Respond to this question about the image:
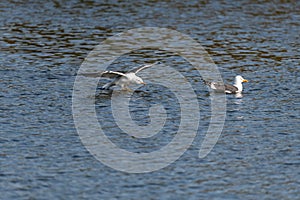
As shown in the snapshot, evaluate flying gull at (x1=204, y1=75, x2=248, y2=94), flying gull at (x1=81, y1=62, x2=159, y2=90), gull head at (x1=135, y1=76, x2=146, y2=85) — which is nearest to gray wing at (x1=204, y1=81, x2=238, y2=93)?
flying gull at (x1=204, y1=75, x2=248, y2=94)

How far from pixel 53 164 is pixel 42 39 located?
55.5ft

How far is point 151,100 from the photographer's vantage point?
25453mm

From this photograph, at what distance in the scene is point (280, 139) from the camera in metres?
21.0

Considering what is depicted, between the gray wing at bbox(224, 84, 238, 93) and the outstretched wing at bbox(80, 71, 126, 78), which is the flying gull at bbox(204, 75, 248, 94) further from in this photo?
the outstretched wing at bbox(80, 71, 126, 78)

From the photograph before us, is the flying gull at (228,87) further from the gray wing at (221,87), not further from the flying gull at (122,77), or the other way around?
the flying gull at (122,77)

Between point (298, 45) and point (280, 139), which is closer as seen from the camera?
point (280, 139)

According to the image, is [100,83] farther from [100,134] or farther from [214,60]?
[100,134]

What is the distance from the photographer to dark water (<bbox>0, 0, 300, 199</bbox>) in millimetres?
17547

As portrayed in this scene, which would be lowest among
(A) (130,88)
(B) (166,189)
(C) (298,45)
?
(B) (166,189)

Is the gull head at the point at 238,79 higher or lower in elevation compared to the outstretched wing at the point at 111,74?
higher

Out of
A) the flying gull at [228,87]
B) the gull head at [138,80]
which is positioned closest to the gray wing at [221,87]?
the flying gull at [228,87]

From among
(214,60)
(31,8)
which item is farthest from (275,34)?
(31,8)

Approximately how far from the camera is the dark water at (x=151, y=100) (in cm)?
1755

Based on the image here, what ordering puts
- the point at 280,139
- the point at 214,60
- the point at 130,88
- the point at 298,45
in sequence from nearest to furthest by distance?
1. the point at 280,139
2. the point at 130,88
3. the point at 214,60
4. the point at 298,45
